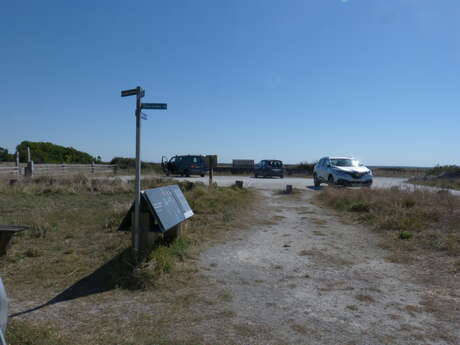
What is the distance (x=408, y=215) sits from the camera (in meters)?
8.30

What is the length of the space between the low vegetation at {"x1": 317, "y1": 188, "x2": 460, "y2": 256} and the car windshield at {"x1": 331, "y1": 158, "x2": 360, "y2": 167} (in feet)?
16.3

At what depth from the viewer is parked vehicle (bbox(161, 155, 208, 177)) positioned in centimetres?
2734

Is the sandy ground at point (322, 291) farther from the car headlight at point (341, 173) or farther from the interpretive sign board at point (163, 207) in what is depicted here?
the car headlight at point (341, 173)

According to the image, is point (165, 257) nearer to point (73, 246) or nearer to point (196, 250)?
point (196, 250)

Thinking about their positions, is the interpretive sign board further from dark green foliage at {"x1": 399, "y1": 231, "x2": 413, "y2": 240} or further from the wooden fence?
the wooden fence

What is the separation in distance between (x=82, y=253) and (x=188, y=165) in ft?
71.9

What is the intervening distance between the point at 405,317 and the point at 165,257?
111 inches

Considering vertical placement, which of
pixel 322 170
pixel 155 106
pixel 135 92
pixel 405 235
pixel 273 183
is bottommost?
pixel 405 235

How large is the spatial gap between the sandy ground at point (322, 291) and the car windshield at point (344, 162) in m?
10.2

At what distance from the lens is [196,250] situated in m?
5.68

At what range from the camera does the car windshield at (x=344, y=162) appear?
55.0 feet

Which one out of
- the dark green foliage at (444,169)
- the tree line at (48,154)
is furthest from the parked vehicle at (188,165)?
the tree line at (48,154)

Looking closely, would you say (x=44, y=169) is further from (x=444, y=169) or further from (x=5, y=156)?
(x=5, y=156)

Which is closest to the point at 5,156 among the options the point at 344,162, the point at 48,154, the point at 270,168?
the point at 48,154
